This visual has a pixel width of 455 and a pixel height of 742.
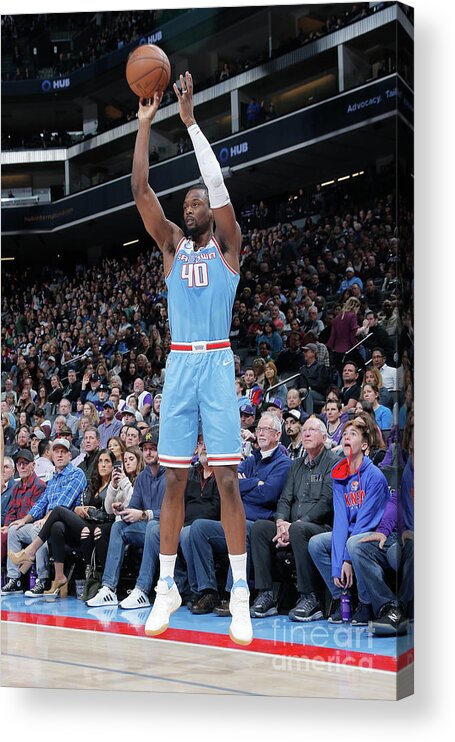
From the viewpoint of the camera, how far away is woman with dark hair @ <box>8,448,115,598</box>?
6.67m

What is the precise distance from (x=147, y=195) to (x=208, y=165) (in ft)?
1.55

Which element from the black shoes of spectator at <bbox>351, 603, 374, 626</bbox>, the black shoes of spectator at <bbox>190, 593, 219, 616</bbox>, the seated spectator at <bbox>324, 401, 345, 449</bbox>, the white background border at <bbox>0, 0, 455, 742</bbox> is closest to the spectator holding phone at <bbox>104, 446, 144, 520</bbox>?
the black shoes of spectator at <bbox>190, 593, 219, 616</bbox>

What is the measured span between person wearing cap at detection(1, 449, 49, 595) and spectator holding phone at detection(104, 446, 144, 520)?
48cm

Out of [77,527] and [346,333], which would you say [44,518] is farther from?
[346,333]

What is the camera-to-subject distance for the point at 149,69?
6160 mm

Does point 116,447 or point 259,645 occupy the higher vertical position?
point 116,447

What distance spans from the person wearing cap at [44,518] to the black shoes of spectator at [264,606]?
1418 millimetres

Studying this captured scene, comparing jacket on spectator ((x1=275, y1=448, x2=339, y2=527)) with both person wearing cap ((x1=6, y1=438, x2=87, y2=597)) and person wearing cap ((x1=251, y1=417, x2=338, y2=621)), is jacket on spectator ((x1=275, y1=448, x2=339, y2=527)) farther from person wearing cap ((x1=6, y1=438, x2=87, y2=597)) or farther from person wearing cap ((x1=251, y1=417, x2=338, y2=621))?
person wearing cap ((x1=6, y1=438, x2=87, y2=597))

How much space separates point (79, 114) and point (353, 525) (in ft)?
10.4

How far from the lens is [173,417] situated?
6.05 metres

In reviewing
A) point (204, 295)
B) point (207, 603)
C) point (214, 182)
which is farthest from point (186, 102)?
point (207, 603)

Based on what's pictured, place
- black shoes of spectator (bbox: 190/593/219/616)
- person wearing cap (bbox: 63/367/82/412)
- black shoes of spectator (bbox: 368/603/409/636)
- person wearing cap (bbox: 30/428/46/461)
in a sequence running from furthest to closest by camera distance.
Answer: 1. person wearing cap (bbox: 30/428/46/461)
2. person wearing cap (bbox: 63/367/82/412)
3. black shoes of spectator (bbox: 190/593/219/616)
4. black shoes of spectator (bbox: 368/603/409/636)

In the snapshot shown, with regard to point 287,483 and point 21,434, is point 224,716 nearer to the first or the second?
point 287,483

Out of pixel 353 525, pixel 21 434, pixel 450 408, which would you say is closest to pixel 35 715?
pixel 21 434
